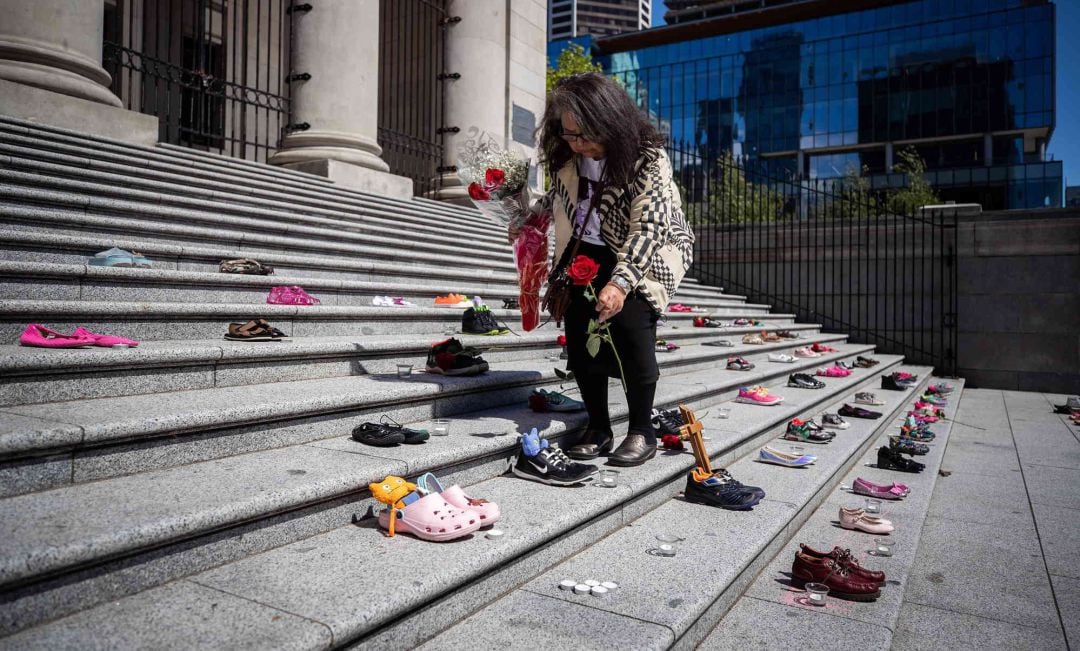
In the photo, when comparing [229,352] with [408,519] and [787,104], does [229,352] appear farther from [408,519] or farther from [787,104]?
[787,104]

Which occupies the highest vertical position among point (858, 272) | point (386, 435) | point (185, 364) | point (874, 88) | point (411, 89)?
point (874, 88)

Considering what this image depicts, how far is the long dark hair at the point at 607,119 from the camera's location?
3678mm

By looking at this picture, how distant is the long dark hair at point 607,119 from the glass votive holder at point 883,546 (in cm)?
234

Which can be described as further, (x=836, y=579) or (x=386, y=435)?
(x=386, y=435)

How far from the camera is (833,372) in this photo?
910cm

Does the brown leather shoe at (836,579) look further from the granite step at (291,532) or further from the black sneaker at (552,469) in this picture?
the black sneaker at (552,469)

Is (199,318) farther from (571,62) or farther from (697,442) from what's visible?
(571,62)

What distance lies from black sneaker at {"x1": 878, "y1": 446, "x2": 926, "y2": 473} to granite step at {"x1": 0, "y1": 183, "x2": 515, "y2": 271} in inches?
203

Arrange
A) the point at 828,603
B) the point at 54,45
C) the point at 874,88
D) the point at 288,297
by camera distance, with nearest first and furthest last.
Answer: the point at 828,603
the point at 288,297
the point at 54,45
the point at 874,88

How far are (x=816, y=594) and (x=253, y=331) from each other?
336 cm

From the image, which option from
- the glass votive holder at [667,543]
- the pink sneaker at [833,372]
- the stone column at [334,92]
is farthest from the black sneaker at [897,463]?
the stone column at [334,92]

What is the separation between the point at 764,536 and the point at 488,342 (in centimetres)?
276

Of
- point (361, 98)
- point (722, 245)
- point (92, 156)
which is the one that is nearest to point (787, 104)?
point (722, 245)

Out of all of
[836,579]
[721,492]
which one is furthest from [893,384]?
[836,579]
